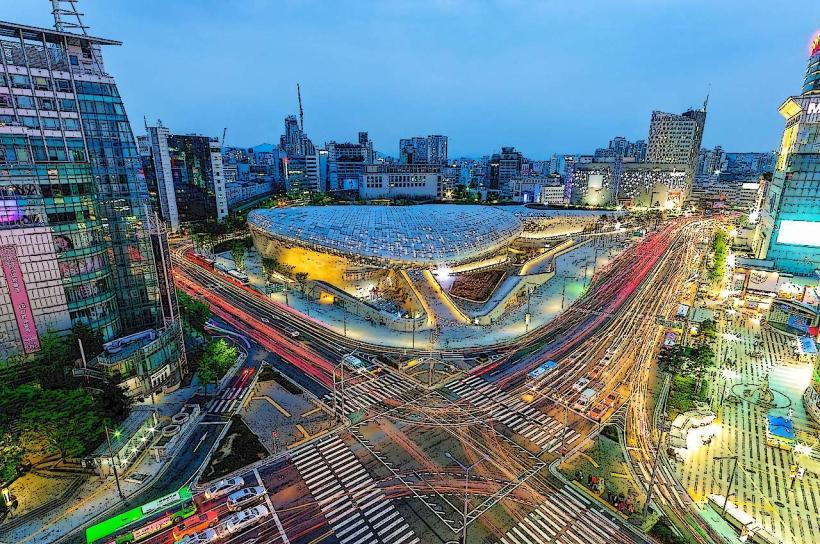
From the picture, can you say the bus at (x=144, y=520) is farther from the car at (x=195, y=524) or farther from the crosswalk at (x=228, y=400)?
the crosswalk at (x=228, y=400)

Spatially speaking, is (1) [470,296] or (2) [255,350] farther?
(1) [470,296]

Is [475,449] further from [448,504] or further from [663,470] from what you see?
[663,470]

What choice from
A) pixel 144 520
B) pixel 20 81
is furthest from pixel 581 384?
pixel 20 81

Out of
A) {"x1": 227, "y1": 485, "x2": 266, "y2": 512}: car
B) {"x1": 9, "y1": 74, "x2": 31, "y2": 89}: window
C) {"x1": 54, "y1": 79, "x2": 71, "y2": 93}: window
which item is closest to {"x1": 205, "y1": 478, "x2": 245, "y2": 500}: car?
{"x1": 227, "y1": 485, "x2": 266, "y2": 512}: car

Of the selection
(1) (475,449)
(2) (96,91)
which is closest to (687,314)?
(1) (475,449)

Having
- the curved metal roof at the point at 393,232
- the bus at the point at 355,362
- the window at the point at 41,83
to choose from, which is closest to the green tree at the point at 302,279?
the curved metal roof at the point at 393,232

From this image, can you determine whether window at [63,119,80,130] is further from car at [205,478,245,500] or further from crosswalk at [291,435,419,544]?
crosswalk at [291,435,419,544]
